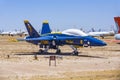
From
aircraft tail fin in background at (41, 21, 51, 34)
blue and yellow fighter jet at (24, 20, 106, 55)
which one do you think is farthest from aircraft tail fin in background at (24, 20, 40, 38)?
aircraft tail fin in background at (41, 21, 51, 34)

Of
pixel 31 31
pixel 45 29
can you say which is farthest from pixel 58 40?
pixel 45 29

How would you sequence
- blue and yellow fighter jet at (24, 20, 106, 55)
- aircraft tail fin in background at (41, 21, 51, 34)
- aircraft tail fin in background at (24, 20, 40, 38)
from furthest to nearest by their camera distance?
aircraft tail fin in background at (41, 21, 51, 34)
aircraft tail fin in background at (24, 20, 40, 38)
blue and yellow fighter jet at (24, 20, 106, 55)

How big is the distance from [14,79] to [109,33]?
143 meters

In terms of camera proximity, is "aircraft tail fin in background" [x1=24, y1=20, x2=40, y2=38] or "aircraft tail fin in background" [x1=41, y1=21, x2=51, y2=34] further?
"aircraft tail fin in background" [x1=41, y1=21, x2=51, y2=34]

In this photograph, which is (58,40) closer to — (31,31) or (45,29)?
(31,31)

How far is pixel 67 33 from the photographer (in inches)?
1815

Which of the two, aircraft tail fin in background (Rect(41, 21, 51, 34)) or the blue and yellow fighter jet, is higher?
aircraft tail fin in background (Rect(41, 21, 51, 34))

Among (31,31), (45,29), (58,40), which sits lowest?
(58,40)

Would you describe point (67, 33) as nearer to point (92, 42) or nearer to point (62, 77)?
point (92, 42)

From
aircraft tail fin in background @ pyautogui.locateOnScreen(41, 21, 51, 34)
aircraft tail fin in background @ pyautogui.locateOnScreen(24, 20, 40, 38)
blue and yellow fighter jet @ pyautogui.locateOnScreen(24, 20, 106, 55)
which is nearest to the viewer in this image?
blue and yellow fighter jet @ pyautogui.locateOnScreen(24, 20, 106, 55)

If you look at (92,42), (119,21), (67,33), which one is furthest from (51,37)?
(119,21)

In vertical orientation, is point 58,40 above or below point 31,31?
below

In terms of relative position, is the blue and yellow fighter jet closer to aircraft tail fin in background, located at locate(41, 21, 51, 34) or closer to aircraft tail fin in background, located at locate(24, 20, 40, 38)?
aircraft tail fin in background, located at locate(24, 20, 40, 38)

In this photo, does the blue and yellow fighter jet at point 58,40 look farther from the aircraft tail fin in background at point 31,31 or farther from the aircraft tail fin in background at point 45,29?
the aircraft tail fin in background at point 45,29
